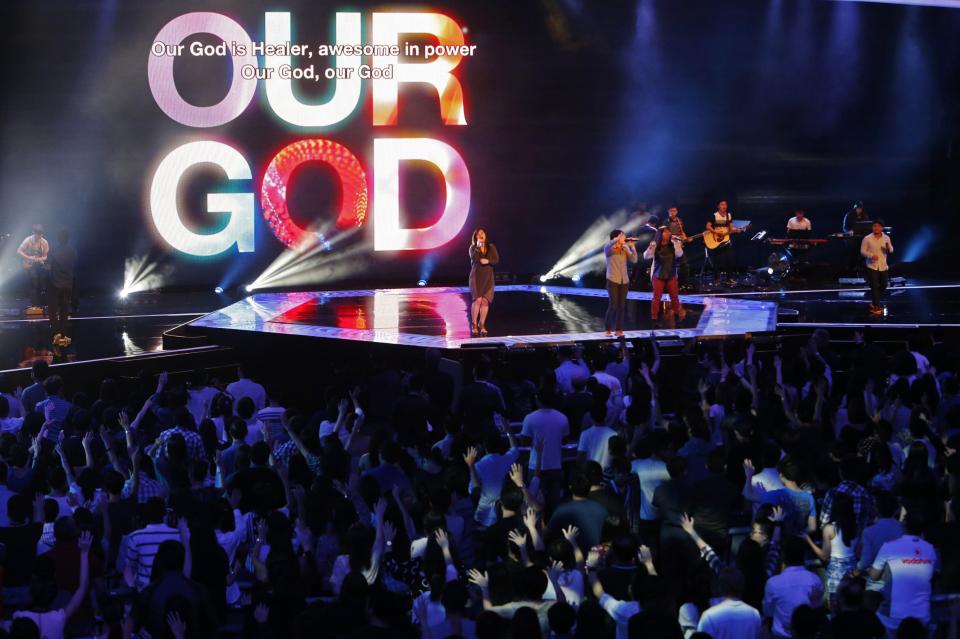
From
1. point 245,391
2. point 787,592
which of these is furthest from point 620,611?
point 245,391

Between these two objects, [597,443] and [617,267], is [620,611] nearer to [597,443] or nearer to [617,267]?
[597,443]

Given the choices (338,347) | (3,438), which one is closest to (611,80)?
(338,347)

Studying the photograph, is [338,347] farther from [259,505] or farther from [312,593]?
[312,593]

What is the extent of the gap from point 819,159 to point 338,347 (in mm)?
11296

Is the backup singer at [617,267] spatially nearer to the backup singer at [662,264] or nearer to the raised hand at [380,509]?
the backup singer at [662,264]

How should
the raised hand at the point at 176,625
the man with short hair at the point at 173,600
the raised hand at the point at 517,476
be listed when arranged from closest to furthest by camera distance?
1. the raised hand at the point at 176,625
2. the man with short hair at the point at 173,600
3. the raised hand at the point at 517,476

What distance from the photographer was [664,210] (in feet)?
65.2

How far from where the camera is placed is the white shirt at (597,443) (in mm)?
6660

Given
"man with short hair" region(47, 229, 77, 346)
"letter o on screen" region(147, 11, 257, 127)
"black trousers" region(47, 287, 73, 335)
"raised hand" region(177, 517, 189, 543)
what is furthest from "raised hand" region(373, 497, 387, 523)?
"letter o on screen" region(147, 11, 257, 127)

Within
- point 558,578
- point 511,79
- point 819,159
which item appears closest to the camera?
point 558,578

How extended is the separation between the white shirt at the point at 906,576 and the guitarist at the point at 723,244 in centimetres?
1313

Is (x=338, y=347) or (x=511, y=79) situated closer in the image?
(x=338, y=347)

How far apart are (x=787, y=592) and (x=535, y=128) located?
49.7 ft

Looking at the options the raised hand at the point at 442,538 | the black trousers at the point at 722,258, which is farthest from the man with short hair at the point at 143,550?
the black trousers at the point at 722,258
